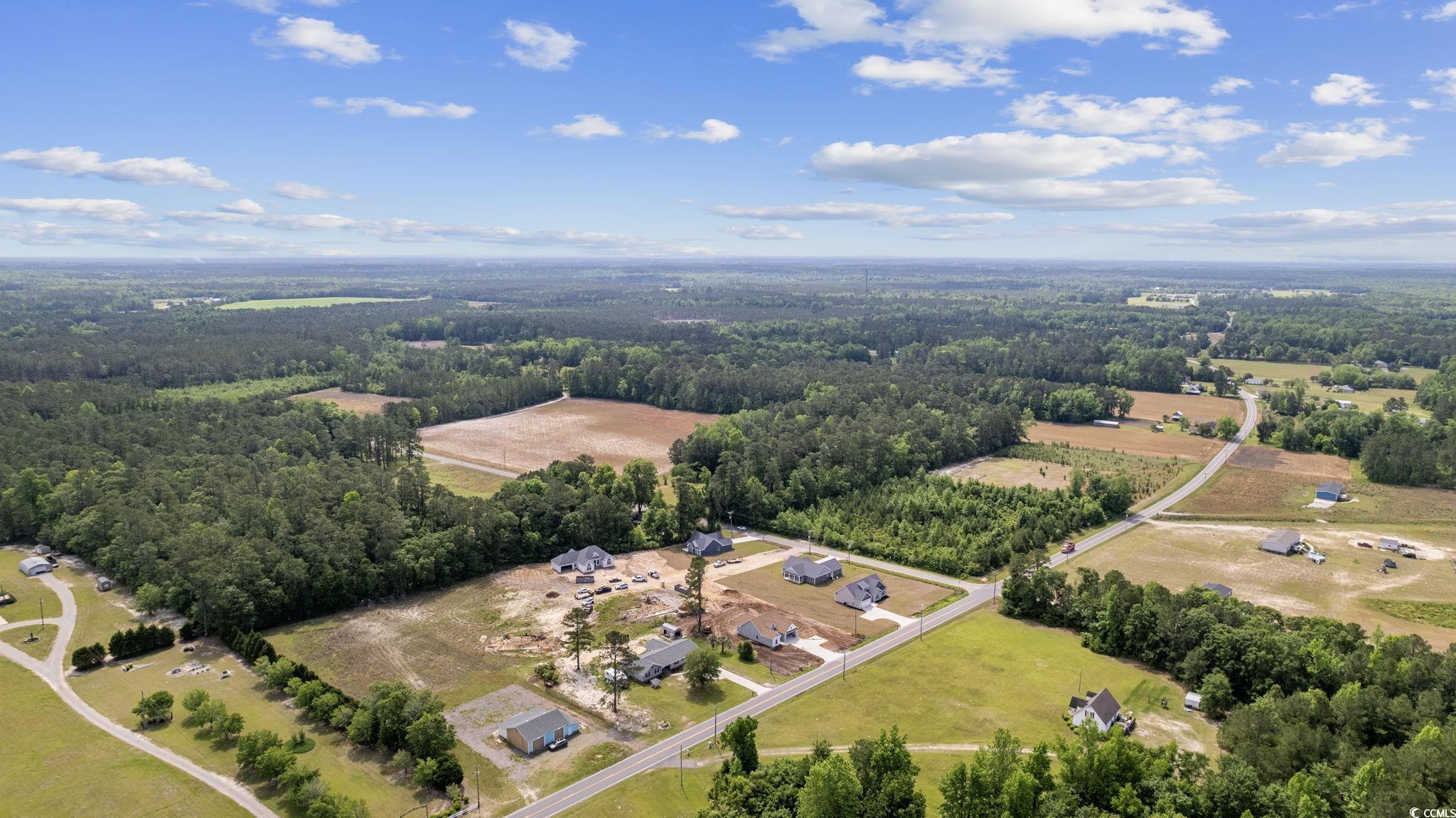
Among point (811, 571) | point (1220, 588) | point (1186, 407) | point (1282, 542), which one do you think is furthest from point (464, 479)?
point (1186, 407)

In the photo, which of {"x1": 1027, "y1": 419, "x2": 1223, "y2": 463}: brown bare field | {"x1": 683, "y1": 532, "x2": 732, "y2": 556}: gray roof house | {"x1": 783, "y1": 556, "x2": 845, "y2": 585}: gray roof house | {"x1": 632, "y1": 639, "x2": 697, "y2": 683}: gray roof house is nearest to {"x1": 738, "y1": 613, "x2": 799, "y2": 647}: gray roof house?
{"x1": 632, "y1": 639, "x2": 697, "y2": 683}: gray roof house

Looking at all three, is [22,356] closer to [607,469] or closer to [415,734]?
[607,469]

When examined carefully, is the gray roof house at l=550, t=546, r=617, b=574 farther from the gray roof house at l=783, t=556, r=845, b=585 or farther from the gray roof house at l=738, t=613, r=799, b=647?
the gray roof house at l=738, t=613, r=799, b=647

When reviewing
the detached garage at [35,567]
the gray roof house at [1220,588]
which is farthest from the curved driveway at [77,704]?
the gray roof house at [1220,588]

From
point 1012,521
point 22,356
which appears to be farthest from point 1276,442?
point 22,356

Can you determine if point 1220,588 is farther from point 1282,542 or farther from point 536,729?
point 536,729

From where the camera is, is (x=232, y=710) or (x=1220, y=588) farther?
(x=1220, y=588)

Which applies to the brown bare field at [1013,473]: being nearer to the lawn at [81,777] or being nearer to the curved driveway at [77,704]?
the curved driveway at [77,704]
